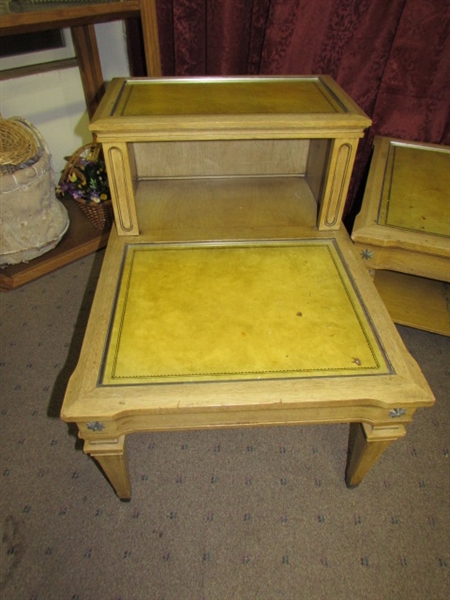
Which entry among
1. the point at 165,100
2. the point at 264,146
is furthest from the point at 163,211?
the point at 264,146

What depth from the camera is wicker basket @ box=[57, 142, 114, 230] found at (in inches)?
93.4

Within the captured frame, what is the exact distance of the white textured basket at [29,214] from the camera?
1.98 metres

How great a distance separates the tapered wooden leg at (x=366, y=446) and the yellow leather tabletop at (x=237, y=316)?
0.20 meters

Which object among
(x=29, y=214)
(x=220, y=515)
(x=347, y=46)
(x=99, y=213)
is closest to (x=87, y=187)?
(x=99, y=213)

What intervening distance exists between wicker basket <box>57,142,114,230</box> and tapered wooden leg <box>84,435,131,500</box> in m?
1.50

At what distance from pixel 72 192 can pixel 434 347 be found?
6.66ft

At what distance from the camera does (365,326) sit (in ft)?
3.98

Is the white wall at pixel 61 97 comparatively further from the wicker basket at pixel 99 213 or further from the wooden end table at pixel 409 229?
the wooden end table at pixel 409 229

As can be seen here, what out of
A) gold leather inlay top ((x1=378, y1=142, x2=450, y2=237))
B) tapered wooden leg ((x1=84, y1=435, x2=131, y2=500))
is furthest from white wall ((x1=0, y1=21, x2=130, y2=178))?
tapered wooden leg ((x1=84, y1=435, x2=131, y2=500))

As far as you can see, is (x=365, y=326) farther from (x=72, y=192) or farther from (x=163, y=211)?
(x=72, y=192)

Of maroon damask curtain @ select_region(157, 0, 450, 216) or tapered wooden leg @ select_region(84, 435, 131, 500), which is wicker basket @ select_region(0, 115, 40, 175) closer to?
maroon damask curtain @ select_region(157, 0, 450, 216)

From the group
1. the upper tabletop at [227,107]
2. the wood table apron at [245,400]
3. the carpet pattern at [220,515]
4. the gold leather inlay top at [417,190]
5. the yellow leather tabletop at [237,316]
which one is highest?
the upper tabletop at [227,107]

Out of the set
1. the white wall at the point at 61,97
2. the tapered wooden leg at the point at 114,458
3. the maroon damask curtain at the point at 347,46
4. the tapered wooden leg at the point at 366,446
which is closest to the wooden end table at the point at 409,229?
the maroon damask curtain at the point at 347,46

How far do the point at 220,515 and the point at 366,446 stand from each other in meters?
0.57
